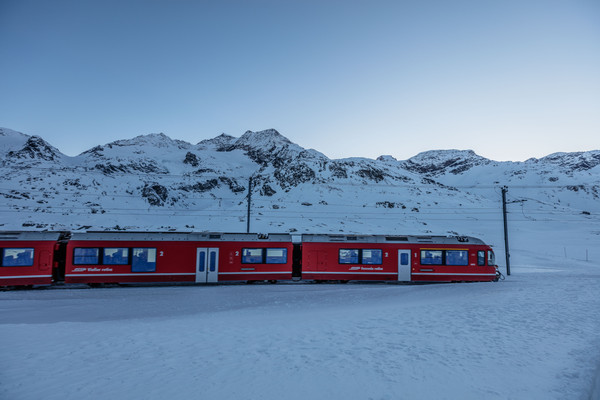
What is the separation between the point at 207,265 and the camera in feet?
73.2

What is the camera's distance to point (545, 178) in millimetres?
178500

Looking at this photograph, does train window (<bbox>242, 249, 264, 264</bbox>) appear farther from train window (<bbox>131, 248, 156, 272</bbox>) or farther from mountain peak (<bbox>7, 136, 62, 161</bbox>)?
mountain peak (<bbox>7, 136, 62, 161</bbox>)

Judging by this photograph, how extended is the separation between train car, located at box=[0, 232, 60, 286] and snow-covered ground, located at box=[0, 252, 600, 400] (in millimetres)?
3404

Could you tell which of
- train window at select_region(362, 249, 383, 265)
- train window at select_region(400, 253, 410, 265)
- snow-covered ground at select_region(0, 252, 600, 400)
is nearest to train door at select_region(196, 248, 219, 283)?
snow-covered ground at select_region(0, 252, 600, 400)

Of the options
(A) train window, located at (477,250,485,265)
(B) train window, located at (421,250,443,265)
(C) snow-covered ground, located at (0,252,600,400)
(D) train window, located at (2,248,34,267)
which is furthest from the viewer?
(A) train window, located at (477,250,485,265)

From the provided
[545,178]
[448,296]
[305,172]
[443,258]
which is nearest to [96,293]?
[448,296]

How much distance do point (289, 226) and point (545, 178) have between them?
567 ft

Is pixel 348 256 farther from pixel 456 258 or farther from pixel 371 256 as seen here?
pixel 456 258

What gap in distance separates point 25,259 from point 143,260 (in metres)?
6.23

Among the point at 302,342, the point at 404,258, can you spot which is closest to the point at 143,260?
the point at 302,342

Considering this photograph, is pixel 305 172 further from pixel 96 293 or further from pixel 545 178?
pixel 545 178

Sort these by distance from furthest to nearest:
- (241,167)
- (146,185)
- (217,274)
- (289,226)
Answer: (241,167), (146,185), (289,226), (217,274)

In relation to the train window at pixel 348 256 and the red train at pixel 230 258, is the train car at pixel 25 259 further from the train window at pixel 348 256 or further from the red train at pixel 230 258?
the train window at pixel 348 256

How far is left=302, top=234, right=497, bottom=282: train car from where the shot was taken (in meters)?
23.3
